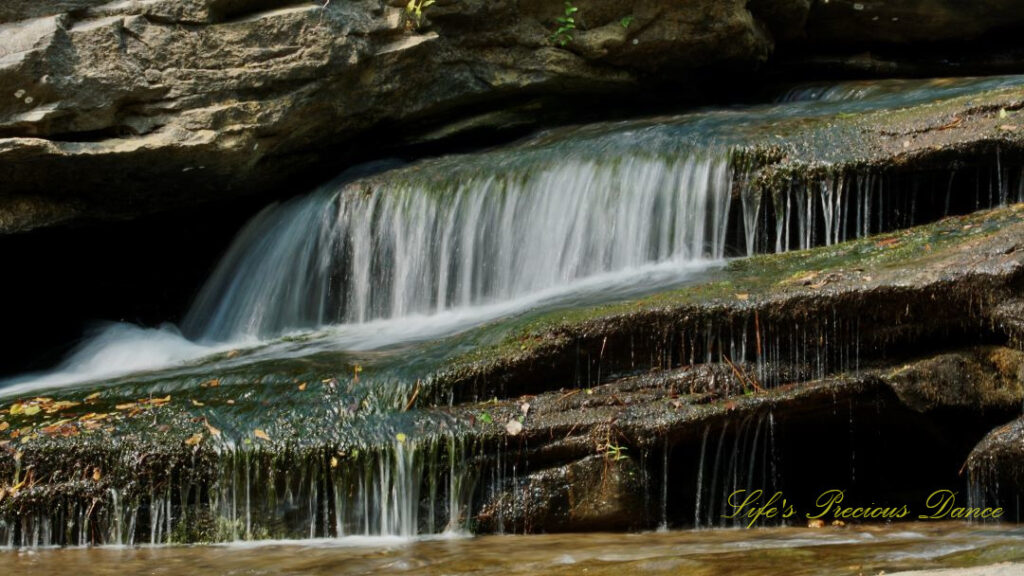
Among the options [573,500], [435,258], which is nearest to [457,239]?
[435,258]

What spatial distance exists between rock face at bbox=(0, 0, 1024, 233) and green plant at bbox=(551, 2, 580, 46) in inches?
2.4

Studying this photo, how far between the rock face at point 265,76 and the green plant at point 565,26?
0.06 m

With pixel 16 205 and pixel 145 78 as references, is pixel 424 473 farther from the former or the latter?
pixel 16 205

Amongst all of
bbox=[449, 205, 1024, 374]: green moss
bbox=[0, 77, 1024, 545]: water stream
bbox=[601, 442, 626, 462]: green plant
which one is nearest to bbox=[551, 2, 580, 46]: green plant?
bbox=[0, 77, 1024, 545]: water stream

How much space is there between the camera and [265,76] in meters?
8.80

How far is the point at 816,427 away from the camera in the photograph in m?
5.64

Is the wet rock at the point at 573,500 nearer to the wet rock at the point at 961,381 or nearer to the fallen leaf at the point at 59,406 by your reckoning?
the wet rock at the point at 961,381

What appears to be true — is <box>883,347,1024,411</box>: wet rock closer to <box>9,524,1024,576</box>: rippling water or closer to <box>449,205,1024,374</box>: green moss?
<box>449,205,1024,374</box>: green moss

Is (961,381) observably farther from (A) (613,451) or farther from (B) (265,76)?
(B) (265,76)

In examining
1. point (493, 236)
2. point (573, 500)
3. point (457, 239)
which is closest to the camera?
point (573, 500)

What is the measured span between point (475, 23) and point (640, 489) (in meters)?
5.66

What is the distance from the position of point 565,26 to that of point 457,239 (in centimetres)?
275

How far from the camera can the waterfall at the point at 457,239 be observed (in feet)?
25.6

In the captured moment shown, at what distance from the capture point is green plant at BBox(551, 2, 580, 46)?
9875 mm
